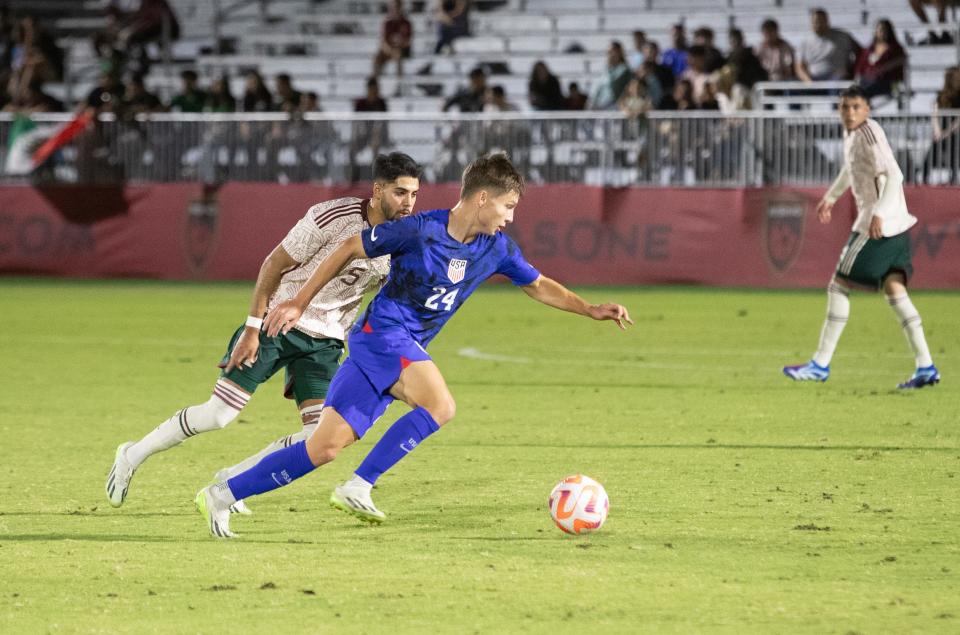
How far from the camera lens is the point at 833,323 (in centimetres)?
1207

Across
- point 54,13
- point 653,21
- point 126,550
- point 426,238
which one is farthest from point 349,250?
point 54,13

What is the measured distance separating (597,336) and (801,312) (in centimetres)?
315

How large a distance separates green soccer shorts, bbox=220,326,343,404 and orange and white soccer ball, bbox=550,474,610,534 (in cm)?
148

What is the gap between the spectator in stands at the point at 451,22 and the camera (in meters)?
27.6

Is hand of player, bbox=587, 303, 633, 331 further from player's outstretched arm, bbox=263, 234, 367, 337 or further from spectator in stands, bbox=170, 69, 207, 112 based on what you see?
spectator in stands, bbox=170, 69, 207, 112

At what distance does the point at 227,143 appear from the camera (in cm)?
2366

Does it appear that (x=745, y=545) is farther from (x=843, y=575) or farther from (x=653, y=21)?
(x=653, y=21)

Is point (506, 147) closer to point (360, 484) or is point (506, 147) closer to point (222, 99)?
point (222, 99)

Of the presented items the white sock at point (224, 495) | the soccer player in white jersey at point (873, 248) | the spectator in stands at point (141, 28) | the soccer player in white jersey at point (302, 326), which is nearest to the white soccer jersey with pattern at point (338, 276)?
the soccer player in white jersey at point (302, 326)

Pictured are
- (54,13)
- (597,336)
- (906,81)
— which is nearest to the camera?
(597,336)

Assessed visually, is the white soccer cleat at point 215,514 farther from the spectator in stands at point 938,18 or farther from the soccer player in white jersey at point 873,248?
the spectator in stands at point 938,18

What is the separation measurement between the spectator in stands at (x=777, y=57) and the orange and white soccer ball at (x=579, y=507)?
17.1 metres

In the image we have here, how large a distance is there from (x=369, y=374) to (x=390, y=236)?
1.93 ft

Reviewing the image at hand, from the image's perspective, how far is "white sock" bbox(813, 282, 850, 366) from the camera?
12.1m
